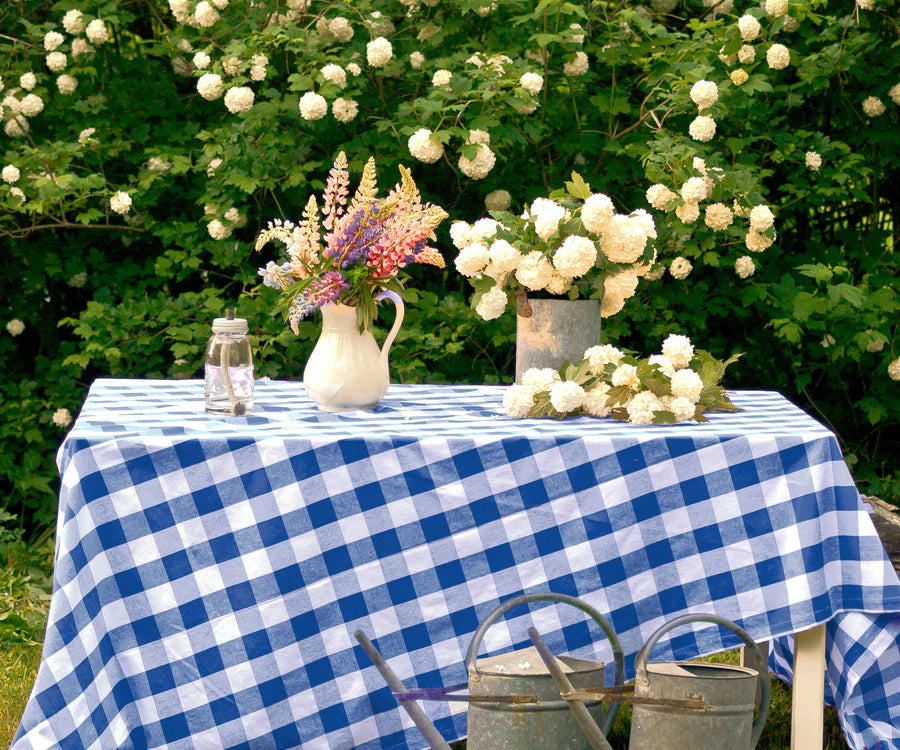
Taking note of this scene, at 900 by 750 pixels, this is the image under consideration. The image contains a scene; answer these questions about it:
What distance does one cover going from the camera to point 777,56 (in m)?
4.02

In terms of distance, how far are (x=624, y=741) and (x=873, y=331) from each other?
2.09 m

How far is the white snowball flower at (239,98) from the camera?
13.2ft

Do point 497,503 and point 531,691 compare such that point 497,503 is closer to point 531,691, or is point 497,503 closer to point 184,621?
point 531,691

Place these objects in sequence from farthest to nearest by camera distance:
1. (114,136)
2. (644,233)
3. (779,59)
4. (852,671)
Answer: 1. (114,136)
2. (779,59)
3. (644,233)
4. (852,671)

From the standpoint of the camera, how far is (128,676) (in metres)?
2.12

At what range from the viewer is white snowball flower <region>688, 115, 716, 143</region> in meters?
3.86

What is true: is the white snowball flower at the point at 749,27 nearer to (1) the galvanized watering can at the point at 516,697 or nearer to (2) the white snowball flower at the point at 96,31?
(2) the white snowball flower at the point at 96,31

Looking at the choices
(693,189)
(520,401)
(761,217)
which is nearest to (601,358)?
(520,401)

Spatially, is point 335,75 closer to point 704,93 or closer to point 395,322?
point 704,93

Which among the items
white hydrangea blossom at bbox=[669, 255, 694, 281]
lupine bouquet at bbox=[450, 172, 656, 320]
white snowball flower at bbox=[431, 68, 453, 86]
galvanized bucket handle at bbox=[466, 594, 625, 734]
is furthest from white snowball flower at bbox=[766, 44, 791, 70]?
galvanized bucket handle at bbox=[466, 594, 625, 734]

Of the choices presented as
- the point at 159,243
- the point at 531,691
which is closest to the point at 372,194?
the point at 531,691

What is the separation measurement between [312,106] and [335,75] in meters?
0.14

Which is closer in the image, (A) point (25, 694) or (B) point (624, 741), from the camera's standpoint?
(B) point (624, 741)

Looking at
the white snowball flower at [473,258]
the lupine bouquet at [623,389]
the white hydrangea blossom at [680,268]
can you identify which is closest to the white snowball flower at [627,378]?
the lupine bouquet at [623,389]
